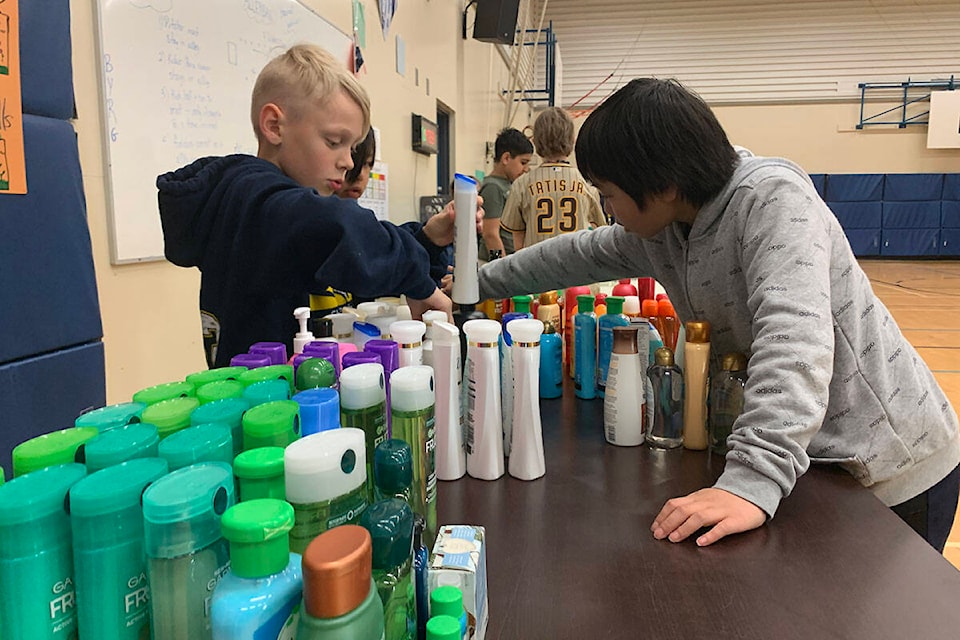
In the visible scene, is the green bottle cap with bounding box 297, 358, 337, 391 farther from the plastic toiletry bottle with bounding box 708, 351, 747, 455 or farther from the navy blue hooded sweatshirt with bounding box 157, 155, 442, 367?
the plastic toiletry bottle with bounding box 708, 351, 747, 455

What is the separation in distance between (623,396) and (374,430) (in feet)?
1.42

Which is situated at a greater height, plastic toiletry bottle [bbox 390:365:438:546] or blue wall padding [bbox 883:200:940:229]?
blue wall padding [bbox 883:200:940:229]

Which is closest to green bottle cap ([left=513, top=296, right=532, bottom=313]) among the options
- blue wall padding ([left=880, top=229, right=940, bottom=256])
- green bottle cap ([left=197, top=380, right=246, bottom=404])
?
green bottle cap ([left=197, top=380, right=246, bottom=404])

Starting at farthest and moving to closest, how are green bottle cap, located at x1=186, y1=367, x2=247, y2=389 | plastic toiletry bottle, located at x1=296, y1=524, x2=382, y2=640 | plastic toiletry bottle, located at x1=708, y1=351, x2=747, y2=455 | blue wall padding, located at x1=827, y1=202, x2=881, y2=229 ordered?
blue wall padding, located at x1=827, y1=202, x2=881, y2=229 → plastic toiletry bottle, located at x1=708, y1=351, x2=747, y2=455 → green bottle cap, located at x1=186, y1=367, x2=247, y2=389 → plastic toiletry bottle, located at x1=296, y1=524, x2=382, y2=640

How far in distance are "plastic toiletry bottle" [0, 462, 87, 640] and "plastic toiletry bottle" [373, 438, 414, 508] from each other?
0.20 metres

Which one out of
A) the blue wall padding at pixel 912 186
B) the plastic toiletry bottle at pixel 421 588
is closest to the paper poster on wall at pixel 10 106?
the plastic toiletry bottle at pixel 421 588

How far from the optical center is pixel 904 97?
8.16 m

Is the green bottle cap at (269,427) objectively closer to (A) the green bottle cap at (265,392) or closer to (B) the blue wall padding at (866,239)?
(A) the green bottle cap at (265,392)

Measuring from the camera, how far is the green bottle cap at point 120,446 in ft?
1.37

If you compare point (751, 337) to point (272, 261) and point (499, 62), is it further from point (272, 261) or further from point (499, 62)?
point (499, 62)

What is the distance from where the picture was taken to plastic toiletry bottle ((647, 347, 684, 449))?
940 mm

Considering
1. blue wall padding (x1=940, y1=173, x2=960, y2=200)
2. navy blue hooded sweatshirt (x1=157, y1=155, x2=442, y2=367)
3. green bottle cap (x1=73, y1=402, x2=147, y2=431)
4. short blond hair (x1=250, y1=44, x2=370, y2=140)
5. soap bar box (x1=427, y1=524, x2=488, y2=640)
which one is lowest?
soap bar box (x1=427, y1=524, x2=488, y2=640)

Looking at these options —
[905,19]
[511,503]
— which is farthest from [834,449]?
Answer: [905,19]

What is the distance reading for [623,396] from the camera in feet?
3.04
